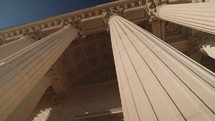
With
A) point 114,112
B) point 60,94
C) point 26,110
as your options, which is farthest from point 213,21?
point 60,94

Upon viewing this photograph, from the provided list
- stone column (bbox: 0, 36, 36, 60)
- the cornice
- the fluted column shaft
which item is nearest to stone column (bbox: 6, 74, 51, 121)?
stone column (bbox: 0, 36, 36, 60)

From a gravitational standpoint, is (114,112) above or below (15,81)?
below

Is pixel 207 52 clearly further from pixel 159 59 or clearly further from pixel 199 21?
pixel 159 59

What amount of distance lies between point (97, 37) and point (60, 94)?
5425 mm

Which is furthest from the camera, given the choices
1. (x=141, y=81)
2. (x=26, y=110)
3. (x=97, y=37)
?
(x=97, y=37)

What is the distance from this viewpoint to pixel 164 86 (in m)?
3.77

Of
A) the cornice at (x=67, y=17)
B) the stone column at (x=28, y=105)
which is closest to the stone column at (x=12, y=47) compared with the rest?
the cornice at (x=67, y=17)

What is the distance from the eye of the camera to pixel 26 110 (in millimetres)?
13398

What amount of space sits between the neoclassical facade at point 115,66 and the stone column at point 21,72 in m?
0.02

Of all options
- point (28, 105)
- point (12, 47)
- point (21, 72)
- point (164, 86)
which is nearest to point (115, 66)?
point (21, 72)

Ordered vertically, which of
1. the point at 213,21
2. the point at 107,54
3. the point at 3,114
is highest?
the point at 213,21

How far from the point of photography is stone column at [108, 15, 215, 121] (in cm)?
298

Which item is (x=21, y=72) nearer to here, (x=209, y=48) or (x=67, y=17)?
(x=67, y=17)

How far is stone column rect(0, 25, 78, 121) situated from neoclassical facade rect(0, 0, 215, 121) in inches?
0.9
